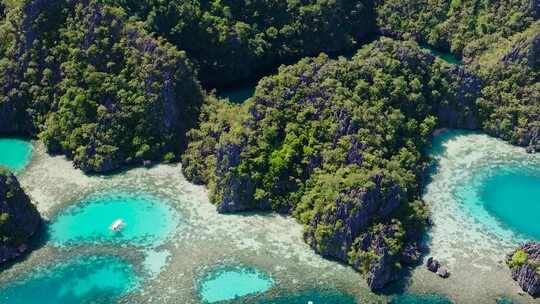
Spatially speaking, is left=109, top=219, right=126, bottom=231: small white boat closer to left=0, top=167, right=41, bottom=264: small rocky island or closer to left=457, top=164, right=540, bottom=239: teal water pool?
left=0, top=167, right=41, bottom=264: small rocky island

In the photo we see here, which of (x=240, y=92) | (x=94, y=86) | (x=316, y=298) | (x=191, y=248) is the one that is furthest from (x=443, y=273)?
(x=94, y=86)

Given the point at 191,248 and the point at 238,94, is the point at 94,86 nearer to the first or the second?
the point at 238,94

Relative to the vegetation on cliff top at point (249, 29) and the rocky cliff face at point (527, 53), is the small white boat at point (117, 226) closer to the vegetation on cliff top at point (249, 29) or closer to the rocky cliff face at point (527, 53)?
the vegetation on cliff top at point (249, 29)

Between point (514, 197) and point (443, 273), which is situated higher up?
point (514, 197)

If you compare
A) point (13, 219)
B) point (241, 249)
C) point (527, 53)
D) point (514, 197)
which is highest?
point (527, 53)

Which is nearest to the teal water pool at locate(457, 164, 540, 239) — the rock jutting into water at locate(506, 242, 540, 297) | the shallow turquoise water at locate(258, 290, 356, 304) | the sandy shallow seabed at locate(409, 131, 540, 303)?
the sandy shallow seabed at locate(409, 131, 540, 303)

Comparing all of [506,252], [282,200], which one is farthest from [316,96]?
[506,252]

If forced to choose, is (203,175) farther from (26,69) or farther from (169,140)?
(26,69)
